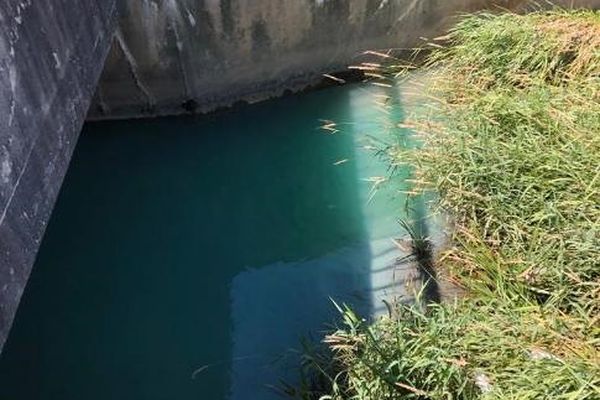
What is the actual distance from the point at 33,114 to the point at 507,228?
2.34 m

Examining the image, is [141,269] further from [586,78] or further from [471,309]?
[586,78]

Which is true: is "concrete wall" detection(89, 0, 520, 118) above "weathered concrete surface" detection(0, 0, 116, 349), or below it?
below

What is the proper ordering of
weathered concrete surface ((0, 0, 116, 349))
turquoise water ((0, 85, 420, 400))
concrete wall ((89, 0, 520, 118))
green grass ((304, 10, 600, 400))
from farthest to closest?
concrete wall ((89, 0, 520, 118)), turquoise water ((0, 85, 420, 400)), green grass ((304, 10, 600, 400)), weathered concrete surface ((0, 0, 116, 349))

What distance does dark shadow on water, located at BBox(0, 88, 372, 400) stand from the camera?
12.8ft

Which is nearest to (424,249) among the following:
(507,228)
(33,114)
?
(507,228)

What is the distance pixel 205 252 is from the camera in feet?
15.2

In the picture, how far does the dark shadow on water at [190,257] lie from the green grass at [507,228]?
621mm

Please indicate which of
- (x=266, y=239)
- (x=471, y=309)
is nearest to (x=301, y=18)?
(x=266, y=239)

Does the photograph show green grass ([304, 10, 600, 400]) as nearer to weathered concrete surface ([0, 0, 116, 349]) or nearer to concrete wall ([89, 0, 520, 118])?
concrete wall ([89, 0, 520, 118])

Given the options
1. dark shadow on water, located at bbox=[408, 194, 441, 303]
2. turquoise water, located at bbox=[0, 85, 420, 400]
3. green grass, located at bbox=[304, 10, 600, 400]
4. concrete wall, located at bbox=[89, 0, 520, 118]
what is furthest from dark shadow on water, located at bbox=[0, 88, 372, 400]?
green grass, located at bbox=[304, 10, 600, 400]

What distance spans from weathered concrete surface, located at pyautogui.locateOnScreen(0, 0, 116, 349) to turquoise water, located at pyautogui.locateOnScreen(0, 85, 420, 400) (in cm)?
137

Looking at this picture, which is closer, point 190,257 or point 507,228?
point 507,228

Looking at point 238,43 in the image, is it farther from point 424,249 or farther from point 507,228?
point 507,228

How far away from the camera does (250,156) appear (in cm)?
535
